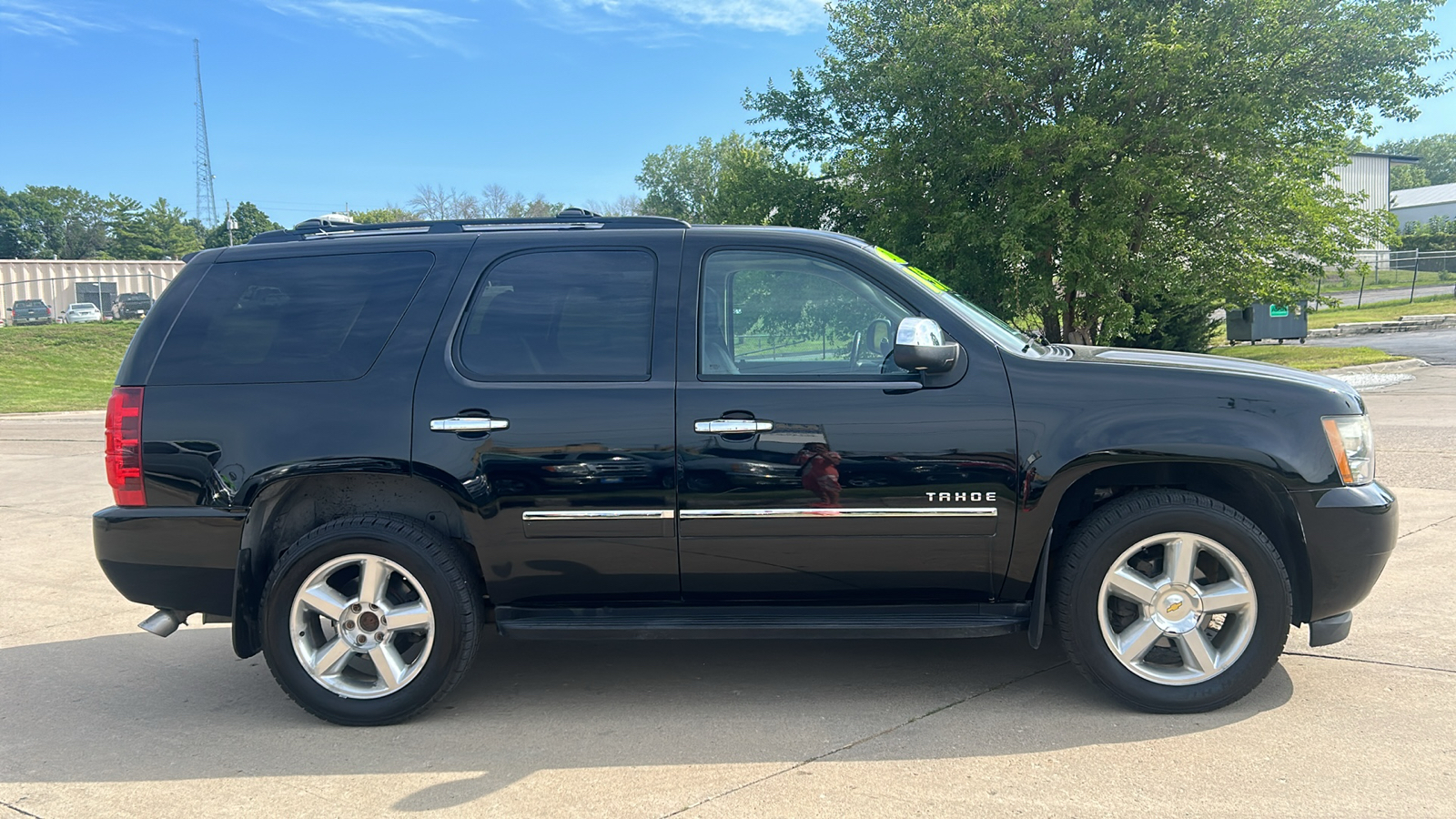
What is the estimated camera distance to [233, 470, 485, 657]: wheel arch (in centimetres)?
411

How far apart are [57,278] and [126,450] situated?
70706 mm

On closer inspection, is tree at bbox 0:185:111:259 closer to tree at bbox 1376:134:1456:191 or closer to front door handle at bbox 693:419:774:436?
front door handle at bbox 693:419:774:436

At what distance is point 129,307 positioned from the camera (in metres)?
56.7

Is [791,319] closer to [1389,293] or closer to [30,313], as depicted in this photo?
[1389,293]

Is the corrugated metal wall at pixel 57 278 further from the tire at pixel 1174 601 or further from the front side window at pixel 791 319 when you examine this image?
the tire at pixel 1174 601

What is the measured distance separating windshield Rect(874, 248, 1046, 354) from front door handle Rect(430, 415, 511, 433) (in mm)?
1668

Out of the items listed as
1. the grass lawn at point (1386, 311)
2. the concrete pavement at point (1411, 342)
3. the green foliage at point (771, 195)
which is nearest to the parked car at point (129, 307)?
the green foliage at point (771, 195)

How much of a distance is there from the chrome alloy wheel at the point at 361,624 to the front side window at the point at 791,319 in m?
1.51

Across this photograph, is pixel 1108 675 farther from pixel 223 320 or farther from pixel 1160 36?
pixel 1160 36

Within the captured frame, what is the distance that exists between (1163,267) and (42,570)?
17504mm

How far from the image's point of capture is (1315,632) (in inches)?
155

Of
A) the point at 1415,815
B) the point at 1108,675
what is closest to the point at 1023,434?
the point at 1108,675

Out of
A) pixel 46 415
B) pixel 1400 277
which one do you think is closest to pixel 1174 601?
pixel 46 415

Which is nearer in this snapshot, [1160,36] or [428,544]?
[428,544]
